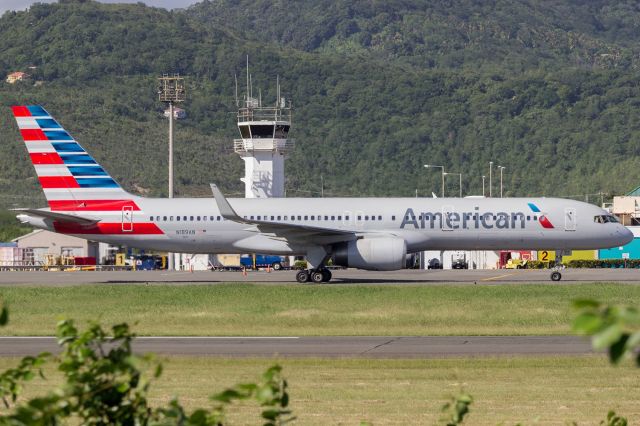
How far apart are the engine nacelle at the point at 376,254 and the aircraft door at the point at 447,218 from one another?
2.29m

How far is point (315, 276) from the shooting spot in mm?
46594

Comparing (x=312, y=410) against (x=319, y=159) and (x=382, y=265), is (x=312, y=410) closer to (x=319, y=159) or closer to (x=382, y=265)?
(x=382, y=265)

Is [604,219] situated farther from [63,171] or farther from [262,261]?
[262,261]

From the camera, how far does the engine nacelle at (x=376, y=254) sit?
44403mm

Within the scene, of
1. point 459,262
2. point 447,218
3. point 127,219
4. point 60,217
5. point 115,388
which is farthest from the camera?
point 459,262

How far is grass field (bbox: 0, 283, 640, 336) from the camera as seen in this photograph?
2931cm

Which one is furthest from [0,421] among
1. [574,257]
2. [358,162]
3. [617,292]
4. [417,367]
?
[358,162]

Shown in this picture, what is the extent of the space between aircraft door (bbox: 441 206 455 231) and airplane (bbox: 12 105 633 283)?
0.04 m

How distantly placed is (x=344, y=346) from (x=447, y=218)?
2290 centimetres

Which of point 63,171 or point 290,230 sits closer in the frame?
point 290,230

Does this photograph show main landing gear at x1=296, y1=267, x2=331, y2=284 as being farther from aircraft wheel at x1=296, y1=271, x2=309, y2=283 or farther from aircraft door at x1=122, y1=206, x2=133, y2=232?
aircraft door at x1=122, y1=206, x2=133, y2=232

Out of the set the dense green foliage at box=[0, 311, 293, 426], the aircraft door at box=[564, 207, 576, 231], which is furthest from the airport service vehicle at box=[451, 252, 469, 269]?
the dense green foliage at box=[0, 311, 293, 426]

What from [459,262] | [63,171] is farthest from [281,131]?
[63,171]

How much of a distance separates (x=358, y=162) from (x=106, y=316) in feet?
543
